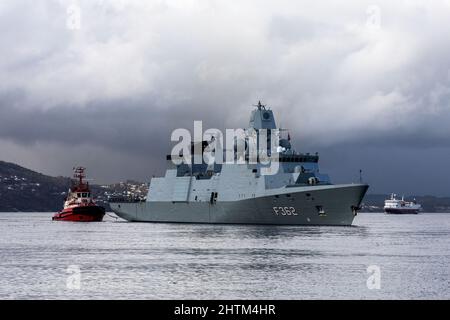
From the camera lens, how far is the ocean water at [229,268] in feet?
115

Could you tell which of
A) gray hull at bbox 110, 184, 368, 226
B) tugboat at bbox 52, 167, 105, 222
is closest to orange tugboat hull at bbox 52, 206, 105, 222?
tugboat at bbox 52, 167, 105, 222

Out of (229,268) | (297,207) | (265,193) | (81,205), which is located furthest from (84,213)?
(229,268)

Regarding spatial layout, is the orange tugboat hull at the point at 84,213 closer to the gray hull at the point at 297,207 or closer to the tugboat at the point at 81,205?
the tugboat at the point at 81,205

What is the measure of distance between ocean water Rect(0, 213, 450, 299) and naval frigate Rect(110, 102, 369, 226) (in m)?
7.47

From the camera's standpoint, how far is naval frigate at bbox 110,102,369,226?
75.2 meters

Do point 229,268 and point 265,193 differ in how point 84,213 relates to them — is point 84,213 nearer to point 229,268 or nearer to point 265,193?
point 265,193

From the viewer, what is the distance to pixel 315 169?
266 feet

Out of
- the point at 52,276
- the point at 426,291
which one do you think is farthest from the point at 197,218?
the point at 426,291

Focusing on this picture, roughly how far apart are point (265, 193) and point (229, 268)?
33843mm

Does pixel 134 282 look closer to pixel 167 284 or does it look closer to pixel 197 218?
pixel 167 284

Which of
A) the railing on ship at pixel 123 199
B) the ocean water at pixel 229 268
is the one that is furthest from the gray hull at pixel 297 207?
the railing on ship at pixel 123 199

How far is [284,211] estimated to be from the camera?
77.1 m

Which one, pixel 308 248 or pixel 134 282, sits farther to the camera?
pixel 308 248
